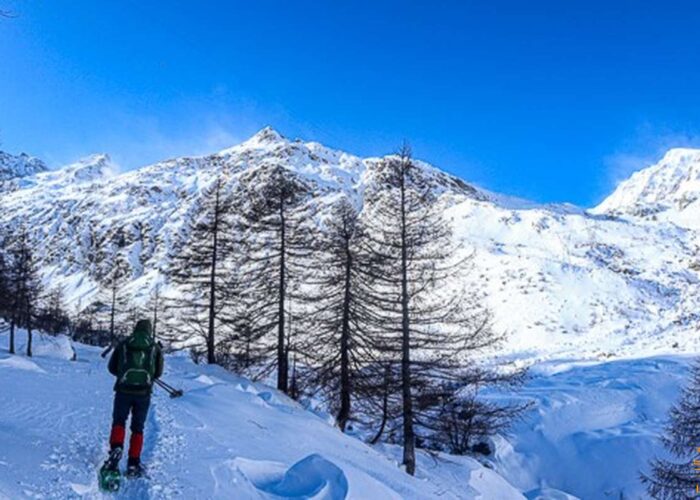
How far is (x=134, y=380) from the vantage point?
6199 mm

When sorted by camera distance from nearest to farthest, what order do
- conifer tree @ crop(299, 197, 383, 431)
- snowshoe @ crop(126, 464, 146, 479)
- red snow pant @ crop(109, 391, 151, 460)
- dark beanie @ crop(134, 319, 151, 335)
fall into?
snowshoe @ crop(126, 464, 146, 479) < red snow pant @ crop(109, 391, 151, 460) < dark beanie @ crop(134, 319, 151, 335) < conifer tree @ crop(299, 197, 383, 431)

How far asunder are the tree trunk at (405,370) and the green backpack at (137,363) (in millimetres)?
8004

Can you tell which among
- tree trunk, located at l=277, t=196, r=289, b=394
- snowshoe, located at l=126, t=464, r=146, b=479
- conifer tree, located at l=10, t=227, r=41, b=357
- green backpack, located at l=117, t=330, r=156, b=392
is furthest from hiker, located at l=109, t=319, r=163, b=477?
conifer tree, located at l=10, t=227, r=41, b=357

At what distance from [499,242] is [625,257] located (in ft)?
68.5

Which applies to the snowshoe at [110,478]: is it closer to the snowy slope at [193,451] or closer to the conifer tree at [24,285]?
the snowy slope at [193,451]

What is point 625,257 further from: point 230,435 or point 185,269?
point 230,435

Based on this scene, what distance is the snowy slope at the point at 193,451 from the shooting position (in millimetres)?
5445

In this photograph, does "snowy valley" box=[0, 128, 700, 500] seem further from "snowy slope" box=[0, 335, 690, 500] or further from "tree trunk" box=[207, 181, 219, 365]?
"tree trunk" box=[207, 181, 219, 365]

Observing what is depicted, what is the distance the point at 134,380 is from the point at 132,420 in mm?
491

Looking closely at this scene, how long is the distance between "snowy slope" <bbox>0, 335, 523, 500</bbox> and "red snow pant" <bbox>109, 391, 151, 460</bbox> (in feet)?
1.15

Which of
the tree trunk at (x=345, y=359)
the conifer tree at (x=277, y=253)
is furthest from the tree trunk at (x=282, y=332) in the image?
the tree trunk at (x=345, y=359)

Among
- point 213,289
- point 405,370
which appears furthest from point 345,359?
point 213,289

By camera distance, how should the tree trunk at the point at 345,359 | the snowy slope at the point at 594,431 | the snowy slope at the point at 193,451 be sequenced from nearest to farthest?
the snowy slope at the point at 193,451
the tree trunk at the point at 345,359
the snowy slope at the point at 594,431

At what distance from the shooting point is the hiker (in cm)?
595
